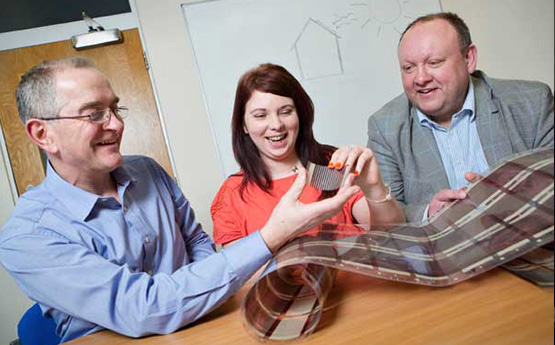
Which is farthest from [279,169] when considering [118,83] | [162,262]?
[118,83]

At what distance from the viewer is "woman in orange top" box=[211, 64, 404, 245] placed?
0.77 metres

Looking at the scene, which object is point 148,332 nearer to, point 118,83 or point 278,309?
point 278,309

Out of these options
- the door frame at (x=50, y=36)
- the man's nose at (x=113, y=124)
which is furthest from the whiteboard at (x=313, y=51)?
the man's nose at (x=113, y=124)

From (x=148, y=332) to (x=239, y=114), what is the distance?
0.51 metres

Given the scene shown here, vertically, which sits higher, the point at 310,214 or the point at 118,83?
the point at 118,83

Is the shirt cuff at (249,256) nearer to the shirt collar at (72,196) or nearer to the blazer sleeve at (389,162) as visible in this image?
the shirt collar at (72,196)

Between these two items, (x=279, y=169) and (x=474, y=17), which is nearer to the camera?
Result: (x=279, y=169)

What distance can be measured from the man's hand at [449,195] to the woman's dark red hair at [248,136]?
34cm

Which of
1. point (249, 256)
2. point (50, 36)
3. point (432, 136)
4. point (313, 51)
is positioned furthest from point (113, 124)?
point (50, 36)

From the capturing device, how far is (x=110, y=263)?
44 cm

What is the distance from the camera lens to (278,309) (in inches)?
14.8

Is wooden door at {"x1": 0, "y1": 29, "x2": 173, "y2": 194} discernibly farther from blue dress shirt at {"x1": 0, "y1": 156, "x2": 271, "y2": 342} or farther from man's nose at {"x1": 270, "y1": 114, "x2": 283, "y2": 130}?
blue dress shirt at {"x1": 0, "y1": 156, "x2": 271, "y2": 342}

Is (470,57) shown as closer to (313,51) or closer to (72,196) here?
(72,196)

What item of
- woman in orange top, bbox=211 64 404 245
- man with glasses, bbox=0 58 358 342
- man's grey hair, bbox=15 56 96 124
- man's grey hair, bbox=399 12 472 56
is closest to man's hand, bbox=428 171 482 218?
man with glasses, bbox=0 58 358 342
